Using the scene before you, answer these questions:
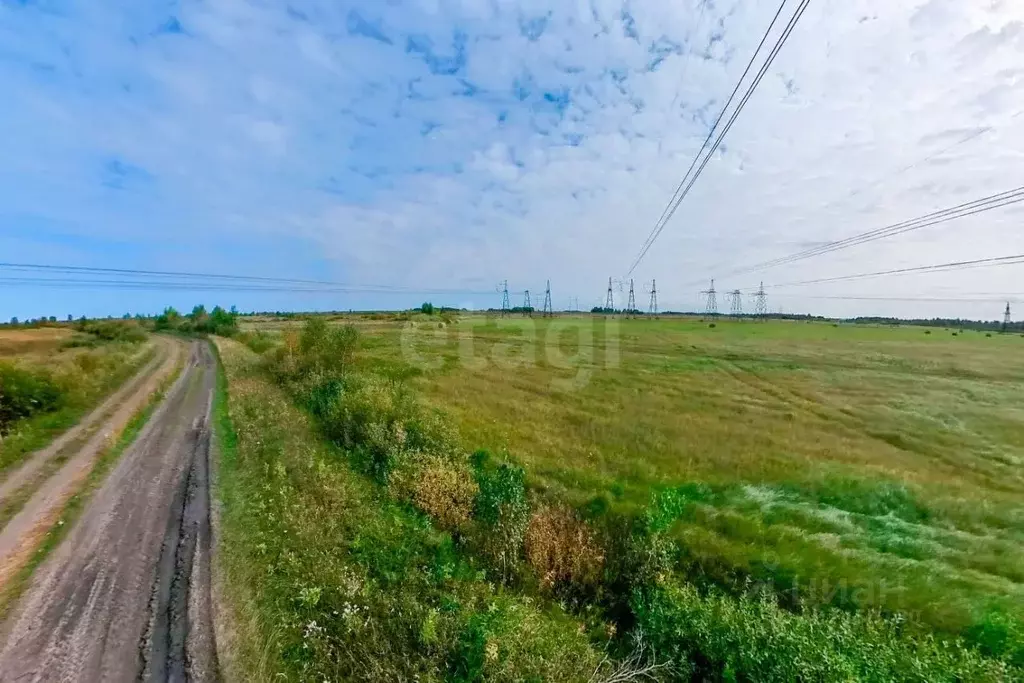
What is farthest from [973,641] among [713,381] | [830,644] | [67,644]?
[713,381]

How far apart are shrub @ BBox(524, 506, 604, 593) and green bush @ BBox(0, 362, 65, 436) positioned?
57.0ft

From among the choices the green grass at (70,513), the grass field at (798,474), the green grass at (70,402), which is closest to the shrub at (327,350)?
the grass field at (798,474)

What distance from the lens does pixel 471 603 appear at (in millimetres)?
6195

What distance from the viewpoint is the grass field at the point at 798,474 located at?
260 inches

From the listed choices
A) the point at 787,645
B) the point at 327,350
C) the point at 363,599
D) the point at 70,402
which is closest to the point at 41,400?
the point at 70,402

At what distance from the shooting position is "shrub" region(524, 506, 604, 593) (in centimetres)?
716

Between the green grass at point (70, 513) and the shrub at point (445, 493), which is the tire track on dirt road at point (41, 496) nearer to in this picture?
the green grass at point (70, 513)

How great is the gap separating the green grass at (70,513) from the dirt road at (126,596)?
13 cm

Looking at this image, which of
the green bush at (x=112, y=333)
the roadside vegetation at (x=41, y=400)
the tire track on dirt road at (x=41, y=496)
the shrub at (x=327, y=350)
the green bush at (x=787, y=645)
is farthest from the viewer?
the green bush at (x=112, y=333)

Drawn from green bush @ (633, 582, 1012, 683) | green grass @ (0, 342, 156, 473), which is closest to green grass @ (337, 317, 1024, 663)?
green bush @ (633, 582, 1012, 683)

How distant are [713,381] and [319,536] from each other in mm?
24384

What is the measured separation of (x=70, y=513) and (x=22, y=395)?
1147cm

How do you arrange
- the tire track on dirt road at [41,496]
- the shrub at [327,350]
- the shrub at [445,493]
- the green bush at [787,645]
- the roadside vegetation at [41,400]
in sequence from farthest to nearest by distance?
the shrub at [327,350] < the roadside vegetation at [41,400] < the shrub at [445,493] < the tire track on dirt road at [41,496] < the green bush at [787,645]

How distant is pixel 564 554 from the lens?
294 inches
